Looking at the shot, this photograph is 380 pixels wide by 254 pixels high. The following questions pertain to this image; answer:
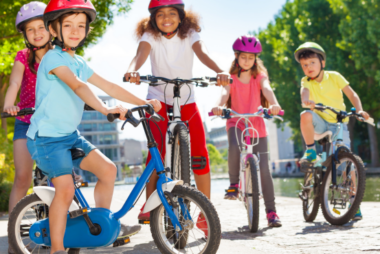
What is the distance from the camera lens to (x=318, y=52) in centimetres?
595

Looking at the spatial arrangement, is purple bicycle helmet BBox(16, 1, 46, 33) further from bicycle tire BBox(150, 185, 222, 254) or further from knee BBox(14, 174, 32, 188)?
bicycle tire BBox(150, 185, 222, 254)

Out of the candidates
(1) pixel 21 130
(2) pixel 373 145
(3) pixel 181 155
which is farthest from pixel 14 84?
(2) pixel 373 145

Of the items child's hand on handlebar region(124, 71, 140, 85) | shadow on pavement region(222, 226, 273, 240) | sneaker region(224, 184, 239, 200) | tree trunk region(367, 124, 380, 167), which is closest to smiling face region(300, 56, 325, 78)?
sneaker region(224, 184, 239, 200)

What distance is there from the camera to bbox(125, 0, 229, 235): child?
4.54 m

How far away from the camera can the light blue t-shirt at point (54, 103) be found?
3.28 meters

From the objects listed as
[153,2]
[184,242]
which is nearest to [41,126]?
[184,242]

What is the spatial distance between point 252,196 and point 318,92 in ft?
6.01

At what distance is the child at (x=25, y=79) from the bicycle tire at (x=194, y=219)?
1775 millimetres

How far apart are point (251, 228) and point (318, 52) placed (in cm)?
242

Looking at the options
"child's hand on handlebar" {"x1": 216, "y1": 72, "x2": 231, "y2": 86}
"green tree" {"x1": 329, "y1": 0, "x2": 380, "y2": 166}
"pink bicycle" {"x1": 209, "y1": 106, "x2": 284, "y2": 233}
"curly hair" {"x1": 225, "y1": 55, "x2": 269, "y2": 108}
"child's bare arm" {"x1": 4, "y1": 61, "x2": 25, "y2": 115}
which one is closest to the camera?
"child's hand on handlebar" {"x1": 216, "y1": 72, "x2": 231, "y2": 86}

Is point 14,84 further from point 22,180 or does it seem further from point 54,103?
point 54,103

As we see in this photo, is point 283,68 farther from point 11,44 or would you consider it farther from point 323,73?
point 323,73

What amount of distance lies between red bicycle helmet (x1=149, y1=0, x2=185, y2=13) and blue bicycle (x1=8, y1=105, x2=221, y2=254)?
154 cm

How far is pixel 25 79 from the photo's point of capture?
184 inches
